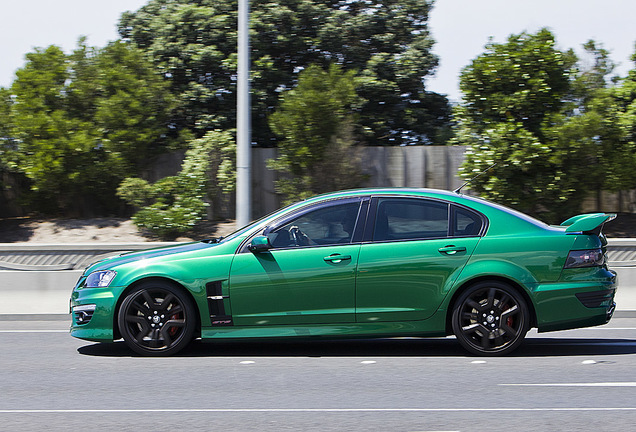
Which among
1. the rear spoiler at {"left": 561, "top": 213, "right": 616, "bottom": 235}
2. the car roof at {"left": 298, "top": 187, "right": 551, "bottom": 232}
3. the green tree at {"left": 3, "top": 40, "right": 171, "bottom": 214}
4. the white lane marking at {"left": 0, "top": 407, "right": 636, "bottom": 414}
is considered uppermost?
the green tree at {"left": 3, "top": 40, "right": 171, "bottom": 214}

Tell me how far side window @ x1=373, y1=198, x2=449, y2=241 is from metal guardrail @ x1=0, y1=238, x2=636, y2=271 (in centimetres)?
477

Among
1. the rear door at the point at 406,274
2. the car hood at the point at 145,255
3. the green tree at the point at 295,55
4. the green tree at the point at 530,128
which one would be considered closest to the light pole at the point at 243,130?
the car hood at the point at 145,255

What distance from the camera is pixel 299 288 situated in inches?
295

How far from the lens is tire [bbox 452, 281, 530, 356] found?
7520mm

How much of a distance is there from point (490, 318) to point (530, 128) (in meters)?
9.17

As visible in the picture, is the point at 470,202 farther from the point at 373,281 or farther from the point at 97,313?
the point at 97,313

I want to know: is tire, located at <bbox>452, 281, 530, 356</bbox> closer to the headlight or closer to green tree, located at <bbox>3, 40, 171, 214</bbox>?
the headlight

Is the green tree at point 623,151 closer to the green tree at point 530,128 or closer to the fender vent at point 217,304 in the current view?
the green tree at point 530,128

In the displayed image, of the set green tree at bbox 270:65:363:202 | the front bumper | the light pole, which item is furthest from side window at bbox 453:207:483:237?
green tree at bbox 270:65:363:202

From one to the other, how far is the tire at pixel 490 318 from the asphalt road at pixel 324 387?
0.17m

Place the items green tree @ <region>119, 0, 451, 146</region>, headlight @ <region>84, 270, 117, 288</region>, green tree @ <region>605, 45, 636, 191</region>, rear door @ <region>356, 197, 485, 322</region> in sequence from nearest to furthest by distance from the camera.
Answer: rear door @ <region>356, 197, 485, 322</region>
headlight @ <region>84, 270, 117, 288</region>
green tree @ <region>605, 45, 636, 191</region>
green tree @ <region>119, 0, 451, 146</region>

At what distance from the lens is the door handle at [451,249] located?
7.51m

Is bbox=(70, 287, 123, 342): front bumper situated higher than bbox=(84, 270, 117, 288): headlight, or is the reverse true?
bbox=(84, 270, 117, 288): headlight

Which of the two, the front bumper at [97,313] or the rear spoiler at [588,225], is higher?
the rear spoiler at [588,225]
